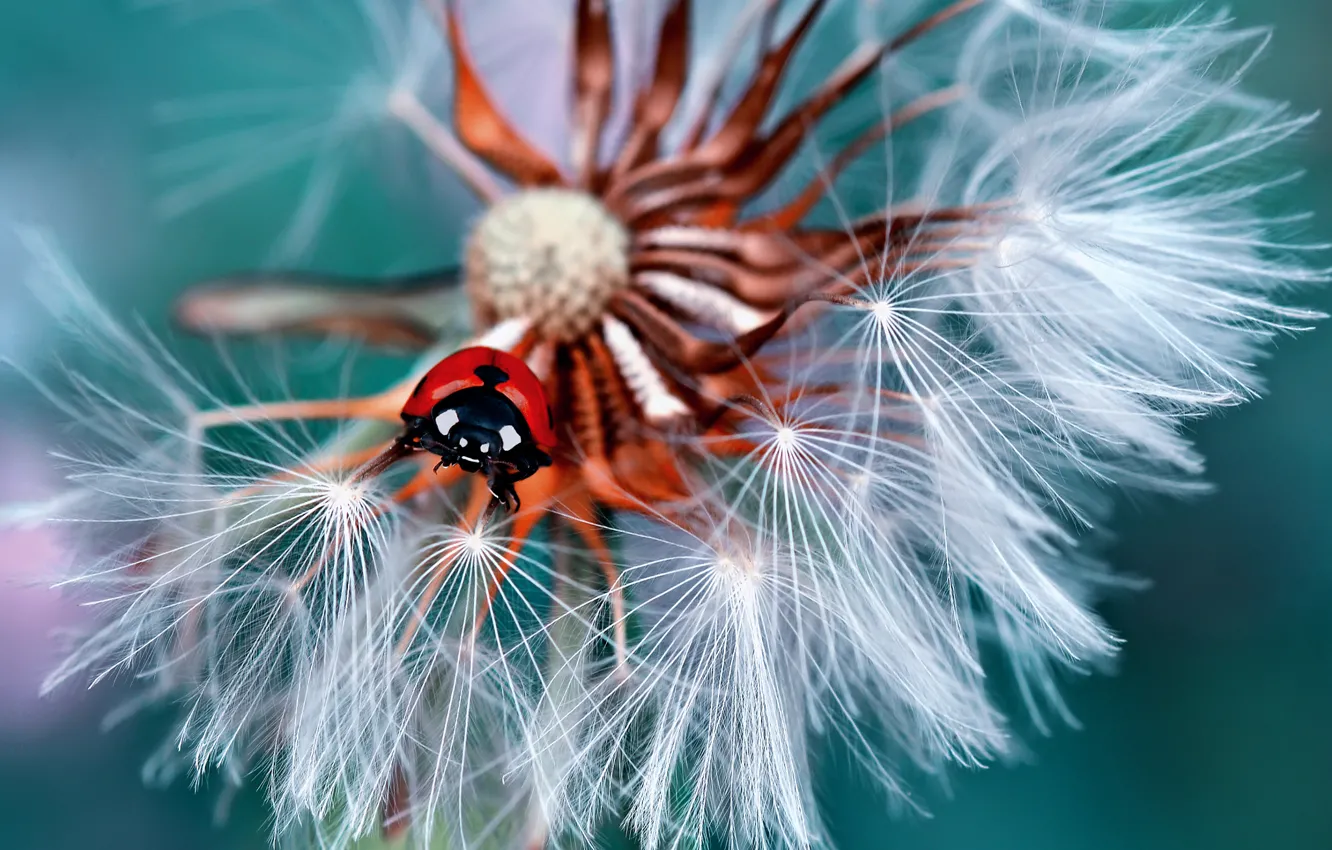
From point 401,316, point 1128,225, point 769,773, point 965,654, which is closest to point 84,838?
point 401,316

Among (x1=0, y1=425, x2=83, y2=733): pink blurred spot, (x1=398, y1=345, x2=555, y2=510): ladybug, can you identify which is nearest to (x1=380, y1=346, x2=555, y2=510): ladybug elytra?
(x1=398, y1=345, x2=555, y2=510): ladybug

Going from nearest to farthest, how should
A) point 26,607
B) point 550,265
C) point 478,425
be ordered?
point 478,425 < point 550,265 < point 26,607

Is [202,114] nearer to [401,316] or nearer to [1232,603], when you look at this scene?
[401,316]

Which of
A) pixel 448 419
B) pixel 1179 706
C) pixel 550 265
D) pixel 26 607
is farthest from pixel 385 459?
pixel 1179 706

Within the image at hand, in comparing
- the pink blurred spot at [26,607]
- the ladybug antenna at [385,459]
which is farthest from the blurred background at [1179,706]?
the ladybug antenna at [385,459]

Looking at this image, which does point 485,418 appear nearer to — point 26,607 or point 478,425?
point 478,425

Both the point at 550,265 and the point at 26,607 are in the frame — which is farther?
the point at 26,607

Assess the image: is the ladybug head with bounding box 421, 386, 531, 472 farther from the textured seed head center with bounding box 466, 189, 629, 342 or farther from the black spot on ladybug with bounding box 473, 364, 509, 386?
the textured seed head center with bounding box 466, 189, 629, 342

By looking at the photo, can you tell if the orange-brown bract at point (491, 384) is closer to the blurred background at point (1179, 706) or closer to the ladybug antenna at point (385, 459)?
the ladybug antenna at point (385, 459)
